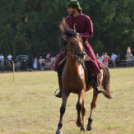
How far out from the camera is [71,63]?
7043mm

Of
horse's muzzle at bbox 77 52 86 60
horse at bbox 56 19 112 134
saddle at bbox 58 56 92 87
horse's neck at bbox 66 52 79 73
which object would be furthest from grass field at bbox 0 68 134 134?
horse's muzzle at bbox 77 52 86 60

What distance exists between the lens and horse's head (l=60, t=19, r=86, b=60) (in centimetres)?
659

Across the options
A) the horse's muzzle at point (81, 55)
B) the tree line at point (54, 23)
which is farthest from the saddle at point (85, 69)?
the tree line at point (54, 23)

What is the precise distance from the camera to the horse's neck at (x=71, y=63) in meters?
6.96

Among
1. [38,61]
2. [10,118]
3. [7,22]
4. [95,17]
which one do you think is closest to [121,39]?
Result: [95,17]

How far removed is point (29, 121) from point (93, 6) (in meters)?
40.3

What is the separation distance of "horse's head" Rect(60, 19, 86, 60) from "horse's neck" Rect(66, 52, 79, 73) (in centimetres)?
17

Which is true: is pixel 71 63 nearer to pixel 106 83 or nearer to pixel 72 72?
pixel 72 72

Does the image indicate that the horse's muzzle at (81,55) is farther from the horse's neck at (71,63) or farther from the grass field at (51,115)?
the grass field at (51,115)

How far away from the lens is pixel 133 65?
142ft

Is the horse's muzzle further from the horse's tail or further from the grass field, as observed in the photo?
the horse's tail

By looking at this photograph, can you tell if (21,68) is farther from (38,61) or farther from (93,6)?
(93,6)

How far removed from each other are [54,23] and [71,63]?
4287cm

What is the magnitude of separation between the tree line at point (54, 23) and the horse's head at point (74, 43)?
3986 centimetres
